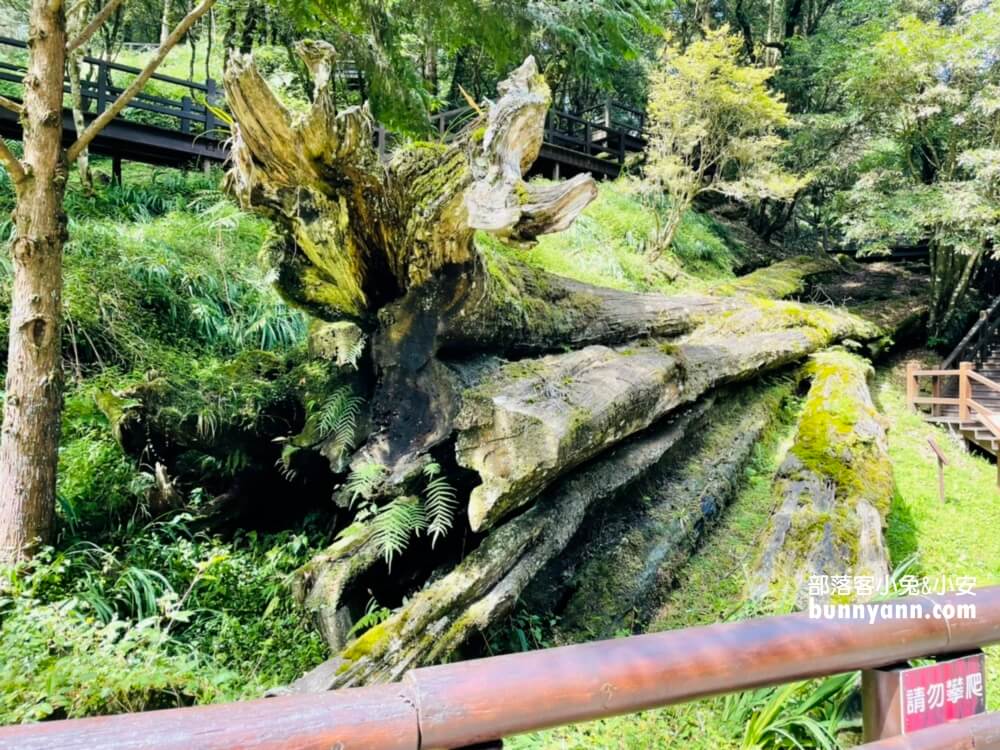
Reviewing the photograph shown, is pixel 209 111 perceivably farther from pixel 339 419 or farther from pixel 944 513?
pixel 944 513

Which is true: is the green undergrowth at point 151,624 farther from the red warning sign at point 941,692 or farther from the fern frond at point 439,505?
the red warning sign at point 941,692

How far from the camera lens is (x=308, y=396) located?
402cm

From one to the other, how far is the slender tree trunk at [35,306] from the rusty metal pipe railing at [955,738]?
3802 millimetres

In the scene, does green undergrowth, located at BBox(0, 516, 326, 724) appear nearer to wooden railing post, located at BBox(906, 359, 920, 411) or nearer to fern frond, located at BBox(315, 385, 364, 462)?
fern frond, located at BBox(315, 385, 364, 462)

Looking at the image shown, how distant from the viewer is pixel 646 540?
4.16m

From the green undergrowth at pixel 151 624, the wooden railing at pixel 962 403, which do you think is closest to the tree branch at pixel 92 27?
the green undergrowth at pixel 151 624

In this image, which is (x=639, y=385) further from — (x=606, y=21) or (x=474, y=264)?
(x=606, y=21)

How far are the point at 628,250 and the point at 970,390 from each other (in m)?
5.61

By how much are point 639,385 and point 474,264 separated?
145 cm

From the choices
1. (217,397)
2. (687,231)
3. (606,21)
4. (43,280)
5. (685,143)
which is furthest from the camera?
(687,231)

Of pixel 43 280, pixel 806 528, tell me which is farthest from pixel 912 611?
pixel 43 280

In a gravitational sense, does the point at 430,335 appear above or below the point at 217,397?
Answer: above

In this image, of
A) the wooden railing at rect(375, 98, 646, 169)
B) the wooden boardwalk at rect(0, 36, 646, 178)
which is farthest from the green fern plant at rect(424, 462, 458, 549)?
the wooden railing at rect(375, 98, 646, 169)

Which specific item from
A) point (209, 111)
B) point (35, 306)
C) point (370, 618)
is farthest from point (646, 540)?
point (209, 111)
